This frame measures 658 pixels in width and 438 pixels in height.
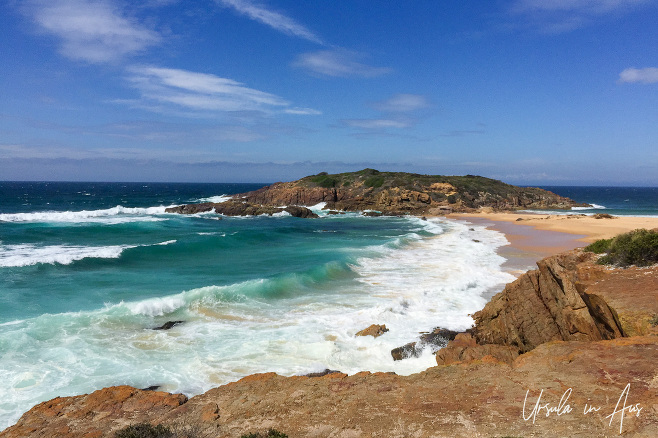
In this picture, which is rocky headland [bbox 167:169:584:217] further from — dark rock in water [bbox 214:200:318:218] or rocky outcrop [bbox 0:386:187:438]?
rocky outcrop [bbox 0:386:187:438]

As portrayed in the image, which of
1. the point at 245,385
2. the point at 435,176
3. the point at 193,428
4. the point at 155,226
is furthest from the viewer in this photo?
the point at 435,176

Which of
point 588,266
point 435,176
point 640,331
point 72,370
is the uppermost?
point 435,176

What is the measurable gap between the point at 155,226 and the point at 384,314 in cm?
3769

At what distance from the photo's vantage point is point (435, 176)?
87.9 metres

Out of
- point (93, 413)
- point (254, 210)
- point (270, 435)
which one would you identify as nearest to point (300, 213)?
point (254, 210)

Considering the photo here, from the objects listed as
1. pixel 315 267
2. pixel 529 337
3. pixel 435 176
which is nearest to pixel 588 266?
pixel 529 337

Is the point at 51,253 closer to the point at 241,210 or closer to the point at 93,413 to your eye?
the point at 93,413

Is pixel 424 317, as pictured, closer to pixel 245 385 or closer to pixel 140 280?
pixel 245 385

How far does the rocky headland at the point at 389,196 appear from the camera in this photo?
66812mm

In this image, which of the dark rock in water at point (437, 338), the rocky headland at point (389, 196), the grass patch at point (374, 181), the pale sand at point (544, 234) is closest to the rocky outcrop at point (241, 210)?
the rocky headland at point (389, 196)

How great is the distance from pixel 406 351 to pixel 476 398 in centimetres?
561

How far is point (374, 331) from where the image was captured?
1357cm

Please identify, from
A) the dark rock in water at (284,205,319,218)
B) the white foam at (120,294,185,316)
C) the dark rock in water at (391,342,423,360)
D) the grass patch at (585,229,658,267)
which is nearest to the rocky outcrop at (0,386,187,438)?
the dark rock in water at (391,342,423,360)

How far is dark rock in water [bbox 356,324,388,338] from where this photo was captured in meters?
→ 13.5
